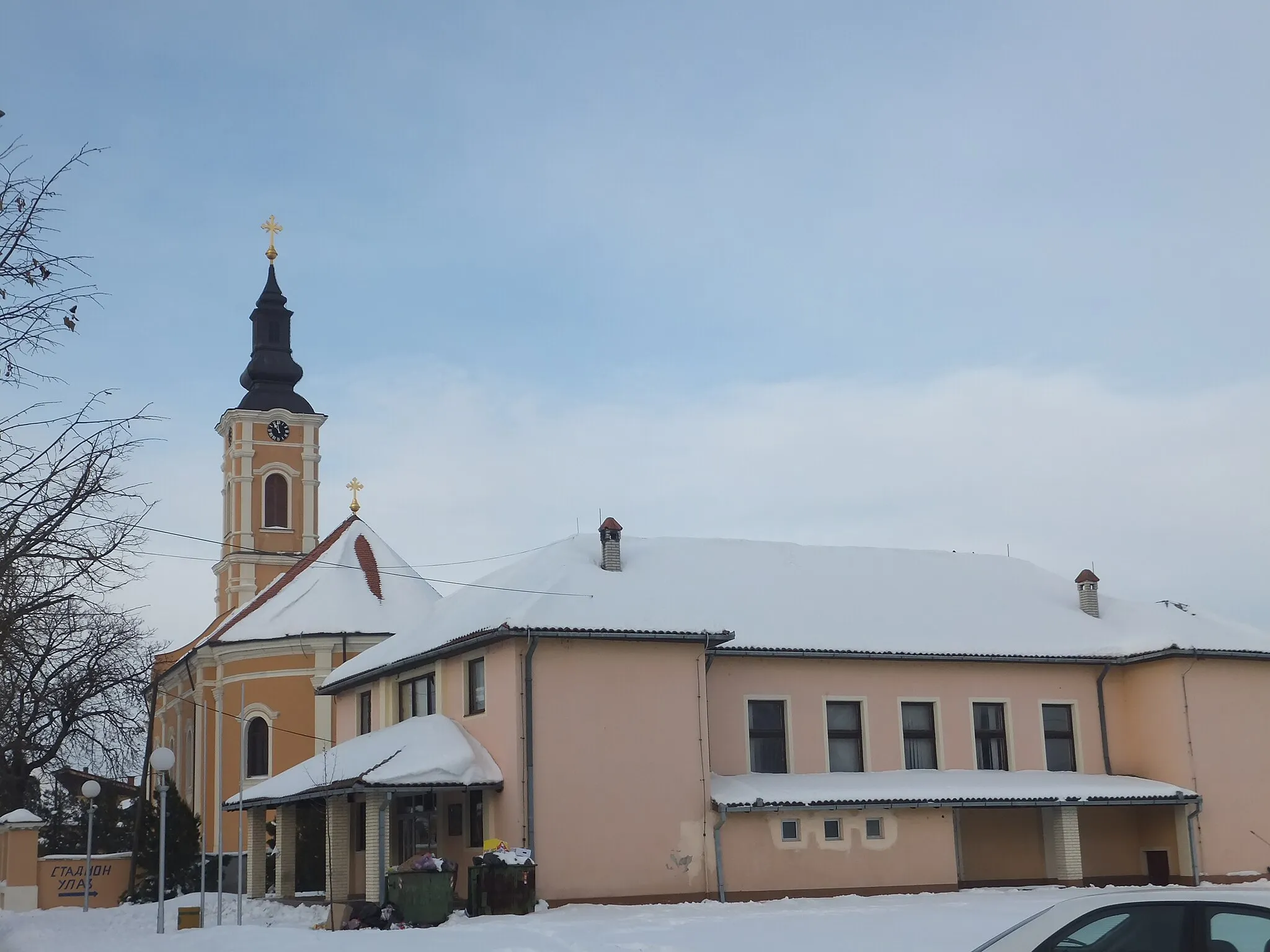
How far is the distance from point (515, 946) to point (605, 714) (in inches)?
371

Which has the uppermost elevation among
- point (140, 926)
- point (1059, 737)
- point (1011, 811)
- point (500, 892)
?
point (1059, 737)

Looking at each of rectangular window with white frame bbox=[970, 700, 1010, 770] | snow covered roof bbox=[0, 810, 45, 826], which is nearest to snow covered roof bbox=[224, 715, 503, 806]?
snow covered roof bbox=[0, 810, 45, 826]

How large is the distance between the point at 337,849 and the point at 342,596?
19.5 m

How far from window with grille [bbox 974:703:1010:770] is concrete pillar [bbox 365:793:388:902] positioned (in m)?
13.1

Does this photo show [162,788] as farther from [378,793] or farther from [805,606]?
[805,606]

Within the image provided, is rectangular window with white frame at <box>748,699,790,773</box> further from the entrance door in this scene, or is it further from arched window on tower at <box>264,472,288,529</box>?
arched window on tower at <box>264,472,288,529</box>

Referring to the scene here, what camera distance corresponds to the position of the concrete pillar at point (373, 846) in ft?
86.3

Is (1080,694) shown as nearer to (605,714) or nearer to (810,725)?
(810,725)

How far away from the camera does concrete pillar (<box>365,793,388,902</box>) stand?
86.3 feet

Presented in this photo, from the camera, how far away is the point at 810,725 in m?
30.8

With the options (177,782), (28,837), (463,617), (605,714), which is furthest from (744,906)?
(177,782)

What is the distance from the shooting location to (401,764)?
87.1 ft

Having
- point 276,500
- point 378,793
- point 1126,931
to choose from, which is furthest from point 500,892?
point 276,500

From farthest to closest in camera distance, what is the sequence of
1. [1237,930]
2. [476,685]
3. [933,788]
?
1. [933,788]
2. [476,685]
3. [1237,930]
